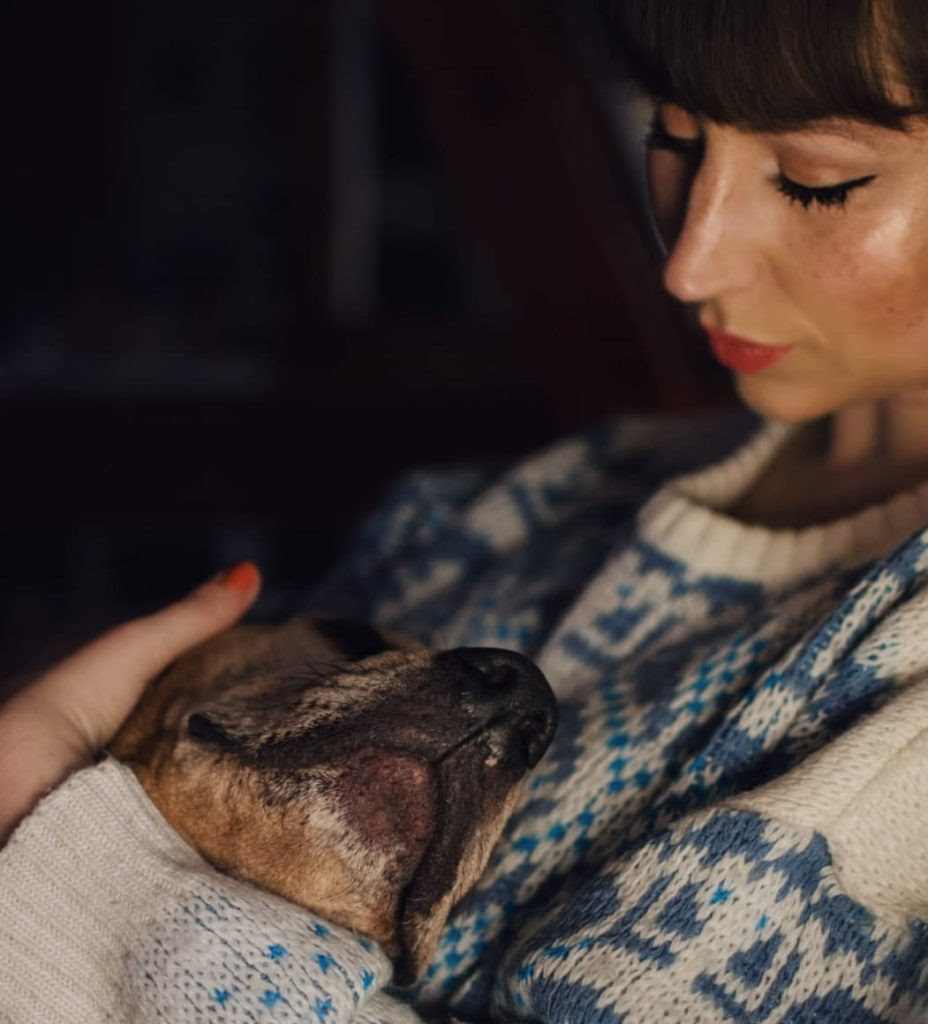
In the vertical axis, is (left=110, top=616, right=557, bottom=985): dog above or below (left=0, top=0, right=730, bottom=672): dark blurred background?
below

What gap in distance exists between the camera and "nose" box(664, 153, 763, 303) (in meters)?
1.01

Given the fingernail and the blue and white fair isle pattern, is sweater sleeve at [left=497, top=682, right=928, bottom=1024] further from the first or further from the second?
the fingernail

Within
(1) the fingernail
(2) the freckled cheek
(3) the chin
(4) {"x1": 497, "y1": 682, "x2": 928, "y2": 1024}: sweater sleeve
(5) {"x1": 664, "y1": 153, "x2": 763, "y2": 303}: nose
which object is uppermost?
(5) {"x1": 664, "y1": 153, "x2": 763, "y2": 303}: nose

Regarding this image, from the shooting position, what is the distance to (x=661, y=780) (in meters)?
1.03

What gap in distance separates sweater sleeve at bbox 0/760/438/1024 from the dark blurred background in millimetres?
1682

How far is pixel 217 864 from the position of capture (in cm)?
98

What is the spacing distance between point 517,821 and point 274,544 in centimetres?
213

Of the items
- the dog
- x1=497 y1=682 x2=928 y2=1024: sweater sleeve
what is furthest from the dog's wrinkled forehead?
x1=497 y1=682 x2=928 y2=1024: sweater sleeve

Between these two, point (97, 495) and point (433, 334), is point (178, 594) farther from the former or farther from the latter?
point (433, 334)

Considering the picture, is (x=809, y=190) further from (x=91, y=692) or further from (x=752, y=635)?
(x=91, y=692)

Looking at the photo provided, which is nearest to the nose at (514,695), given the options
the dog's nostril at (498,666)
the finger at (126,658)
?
the dog's nostril at (498,666)

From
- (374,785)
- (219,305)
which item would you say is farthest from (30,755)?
(219,305)

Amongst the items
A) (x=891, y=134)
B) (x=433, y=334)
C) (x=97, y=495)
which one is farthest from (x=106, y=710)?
(x=433, y=334)

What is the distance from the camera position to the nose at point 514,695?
3.19 feet
